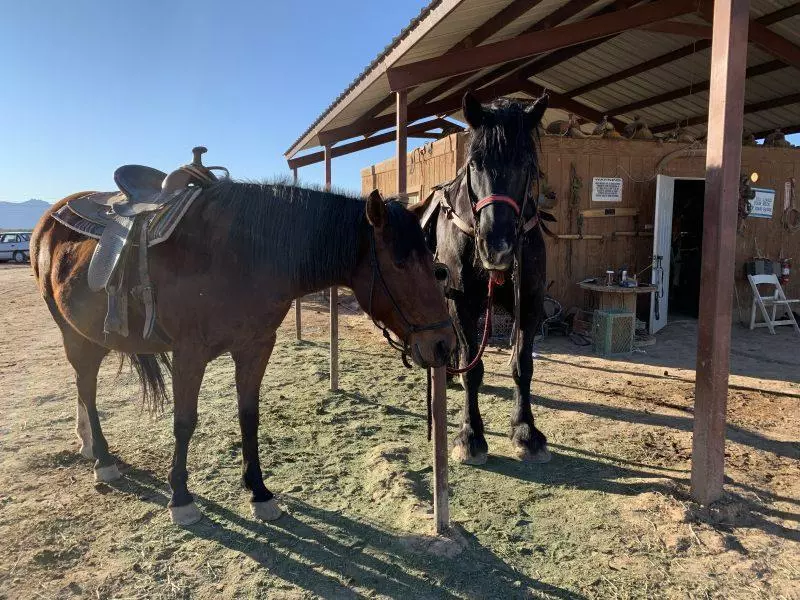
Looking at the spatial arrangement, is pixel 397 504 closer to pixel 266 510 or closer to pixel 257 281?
pixel 266 510

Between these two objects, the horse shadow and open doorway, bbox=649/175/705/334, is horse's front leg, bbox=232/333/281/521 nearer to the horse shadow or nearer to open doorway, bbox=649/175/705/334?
the horse shadow

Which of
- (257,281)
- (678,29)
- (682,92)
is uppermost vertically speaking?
(682,92)

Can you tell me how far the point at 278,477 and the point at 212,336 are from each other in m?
1.17

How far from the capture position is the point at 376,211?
6.72ft

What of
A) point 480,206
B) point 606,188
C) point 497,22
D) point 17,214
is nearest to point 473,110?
point 480,206

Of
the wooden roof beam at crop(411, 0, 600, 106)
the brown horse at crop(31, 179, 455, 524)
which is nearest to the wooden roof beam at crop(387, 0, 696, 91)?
the wooden roof beam at crop(411, 0, 600, 106)

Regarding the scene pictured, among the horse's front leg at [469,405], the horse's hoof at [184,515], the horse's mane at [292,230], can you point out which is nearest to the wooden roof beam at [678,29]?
the horse's front leg at [469,405]

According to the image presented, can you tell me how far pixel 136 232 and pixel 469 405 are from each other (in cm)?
225

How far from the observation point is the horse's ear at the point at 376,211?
199 cm

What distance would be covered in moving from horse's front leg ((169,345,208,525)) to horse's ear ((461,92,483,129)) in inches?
75.3

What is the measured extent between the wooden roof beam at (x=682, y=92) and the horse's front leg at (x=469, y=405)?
7037 mm

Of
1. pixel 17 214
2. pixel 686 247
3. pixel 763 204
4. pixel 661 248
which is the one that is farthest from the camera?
pixel 17 214

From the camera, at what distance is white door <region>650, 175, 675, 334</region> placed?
6.79 m

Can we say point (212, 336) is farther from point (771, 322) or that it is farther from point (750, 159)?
point (750, 159)
